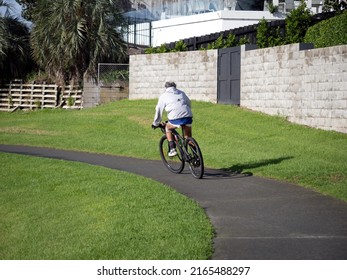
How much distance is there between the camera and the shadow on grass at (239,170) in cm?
1474

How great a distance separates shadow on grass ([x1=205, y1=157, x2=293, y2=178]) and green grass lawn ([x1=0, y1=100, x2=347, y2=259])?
42 mm

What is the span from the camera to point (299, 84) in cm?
2303

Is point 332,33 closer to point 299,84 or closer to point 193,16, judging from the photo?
point 299,84

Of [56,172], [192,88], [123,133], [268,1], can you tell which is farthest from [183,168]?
[268,1]

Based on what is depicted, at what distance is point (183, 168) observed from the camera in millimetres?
15094

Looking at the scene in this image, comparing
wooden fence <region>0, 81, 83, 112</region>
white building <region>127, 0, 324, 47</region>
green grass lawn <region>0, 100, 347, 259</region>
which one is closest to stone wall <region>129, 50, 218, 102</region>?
green grass lawn <region>0, 100, 347, 259</region>

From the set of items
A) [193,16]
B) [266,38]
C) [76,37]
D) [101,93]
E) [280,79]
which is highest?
[193,16]

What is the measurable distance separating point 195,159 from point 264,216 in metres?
3.82

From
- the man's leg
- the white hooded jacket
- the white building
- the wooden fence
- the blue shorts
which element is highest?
the white building

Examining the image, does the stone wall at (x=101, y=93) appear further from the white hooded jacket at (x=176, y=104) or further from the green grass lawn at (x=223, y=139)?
the white hooded jacket at (x=176, y=104)

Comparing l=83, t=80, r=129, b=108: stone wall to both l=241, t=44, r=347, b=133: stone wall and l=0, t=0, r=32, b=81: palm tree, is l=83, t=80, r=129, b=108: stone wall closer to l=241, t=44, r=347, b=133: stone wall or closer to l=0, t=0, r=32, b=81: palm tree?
l=0, t=0, r=32, b=81: palm tree

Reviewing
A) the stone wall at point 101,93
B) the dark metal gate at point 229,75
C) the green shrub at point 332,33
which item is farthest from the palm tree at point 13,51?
the green shrub at point 332,33

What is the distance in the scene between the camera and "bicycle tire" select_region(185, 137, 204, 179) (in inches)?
546

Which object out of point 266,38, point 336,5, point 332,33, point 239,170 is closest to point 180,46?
point 266,38
